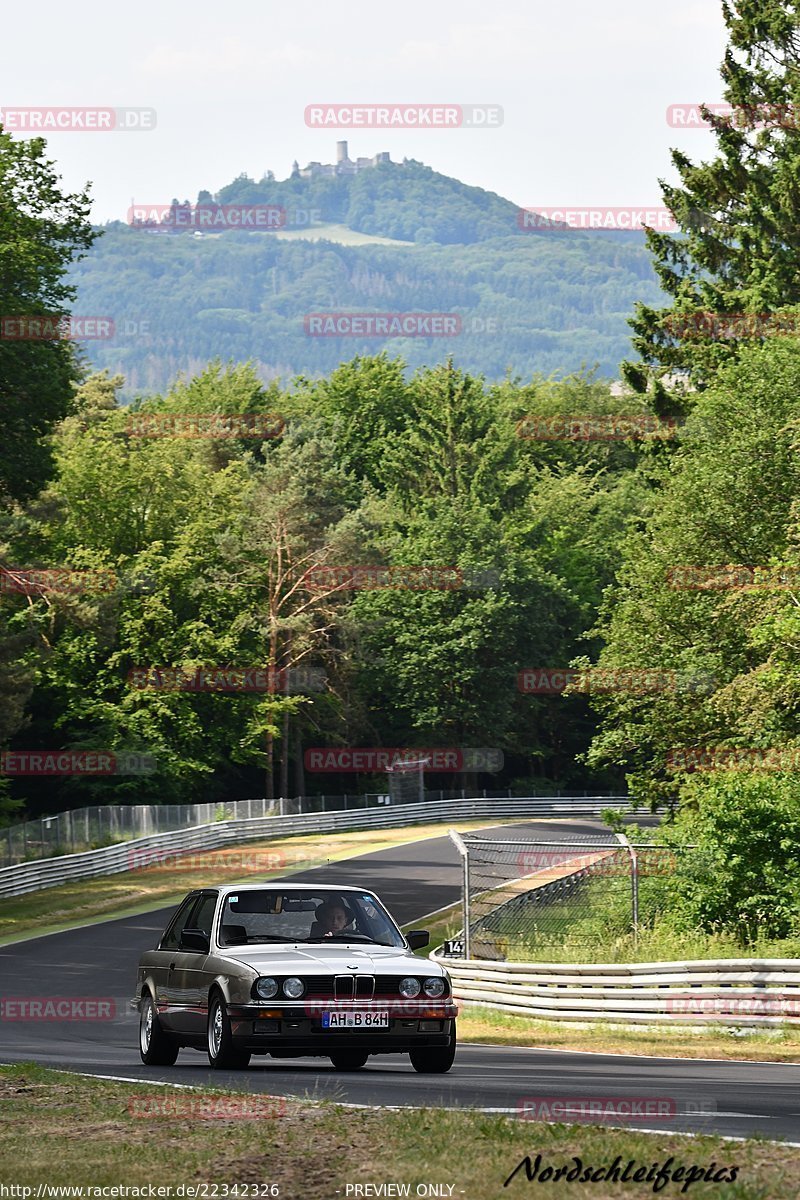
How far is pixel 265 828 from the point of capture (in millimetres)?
68625

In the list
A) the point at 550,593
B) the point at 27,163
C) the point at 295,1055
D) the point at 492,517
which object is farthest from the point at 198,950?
the point at 492,517

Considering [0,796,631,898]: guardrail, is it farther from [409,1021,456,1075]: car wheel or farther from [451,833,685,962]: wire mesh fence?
[409,1021,456,1075]: car wheel

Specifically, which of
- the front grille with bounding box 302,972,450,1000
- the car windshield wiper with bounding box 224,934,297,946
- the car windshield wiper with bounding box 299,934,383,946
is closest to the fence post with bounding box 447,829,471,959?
the car windshield wiper with bounding box 299,934,383,946

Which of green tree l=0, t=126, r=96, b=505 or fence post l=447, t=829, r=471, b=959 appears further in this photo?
green tree l=0, t=126, r=96, b=505

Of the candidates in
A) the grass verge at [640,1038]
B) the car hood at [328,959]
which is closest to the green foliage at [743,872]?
the grass verge at [640,1038]

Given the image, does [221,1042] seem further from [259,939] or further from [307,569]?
[307,569]

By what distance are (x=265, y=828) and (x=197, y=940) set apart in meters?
54.3

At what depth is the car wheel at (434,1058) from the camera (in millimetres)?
14312

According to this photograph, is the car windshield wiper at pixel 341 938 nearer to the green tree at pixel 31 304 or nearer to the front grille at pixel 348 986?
the front grille at pixel 348 986

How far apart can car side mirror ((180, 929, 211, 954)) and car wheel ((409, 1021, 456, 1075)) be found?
1.86m

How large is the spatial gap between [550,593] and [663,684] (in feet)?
166

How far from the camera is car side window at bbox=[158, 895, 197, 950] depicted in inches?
612

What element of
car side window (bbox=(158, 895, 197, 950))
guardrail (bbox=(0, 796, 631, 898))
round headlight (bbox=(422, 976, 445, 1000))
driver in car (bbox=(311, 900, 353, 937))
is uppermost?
driver in car (bbox=(311, 900, 353, 937))

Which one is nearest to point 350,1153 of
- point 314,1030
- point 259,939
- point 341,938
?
point 314,1030
